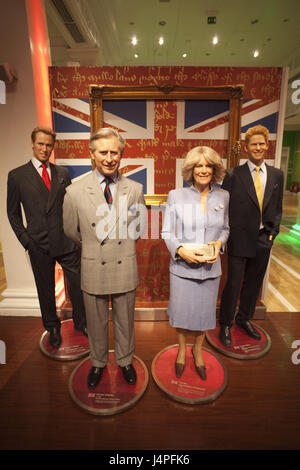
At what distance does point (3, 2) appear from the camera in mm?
2766

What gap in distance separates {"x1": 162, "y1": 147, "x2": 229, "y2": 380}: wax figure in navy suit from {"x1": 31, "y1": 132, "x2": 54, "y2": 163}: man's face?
121 centimetres

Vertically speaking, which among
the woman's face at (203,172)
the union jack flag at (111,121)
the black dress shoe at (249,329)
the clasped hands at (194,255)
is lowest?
the black dress shoe at (249,329)

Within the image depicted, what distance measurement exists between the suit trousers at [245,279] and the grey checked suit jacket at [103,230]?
48.7 inches

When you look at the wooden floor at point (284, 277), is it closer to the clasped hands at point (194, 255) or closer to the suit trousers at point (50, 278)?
the clasped hands at point (194, 255)

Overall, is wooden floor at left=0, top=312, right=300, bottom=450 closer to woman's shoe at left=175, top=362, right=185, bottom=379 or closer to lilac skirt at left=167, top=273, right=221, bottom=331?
woman's shoe at left=175, top=362, right=185, bottom=379

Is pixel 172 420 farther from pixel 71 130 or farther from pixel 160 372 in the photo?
pixel 71 130

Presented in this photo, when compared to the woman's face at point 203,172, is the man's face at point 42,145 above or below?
above

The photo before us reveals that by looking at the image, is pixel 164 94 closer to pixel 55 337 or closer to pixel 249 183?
pixel 249 183

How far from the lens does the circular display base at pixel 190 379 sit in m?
2.17

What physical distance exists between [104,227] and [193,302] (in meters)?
0.92

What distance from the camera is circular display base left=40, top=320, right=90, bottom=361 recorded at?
2668mm

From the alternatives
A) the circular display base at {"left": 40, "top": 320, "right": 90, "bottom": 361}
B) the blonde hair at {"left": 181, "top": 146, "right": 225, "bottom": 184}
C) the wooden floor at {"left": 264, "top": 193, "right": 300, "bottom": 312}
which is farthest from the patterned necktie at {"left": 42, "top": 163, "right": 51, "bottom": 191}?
the wooden floor at {"left": 264, "top": 193, "right": 300, "bottom": 312}

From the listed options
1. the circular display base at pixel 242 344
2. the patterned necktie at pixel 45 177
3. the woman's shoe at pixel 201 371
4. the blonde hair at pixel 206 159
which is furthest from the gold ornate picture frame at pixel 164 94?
the woman's shoe at pixel 201 371

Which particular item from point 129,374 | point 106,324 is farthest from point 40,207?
point 129,374
